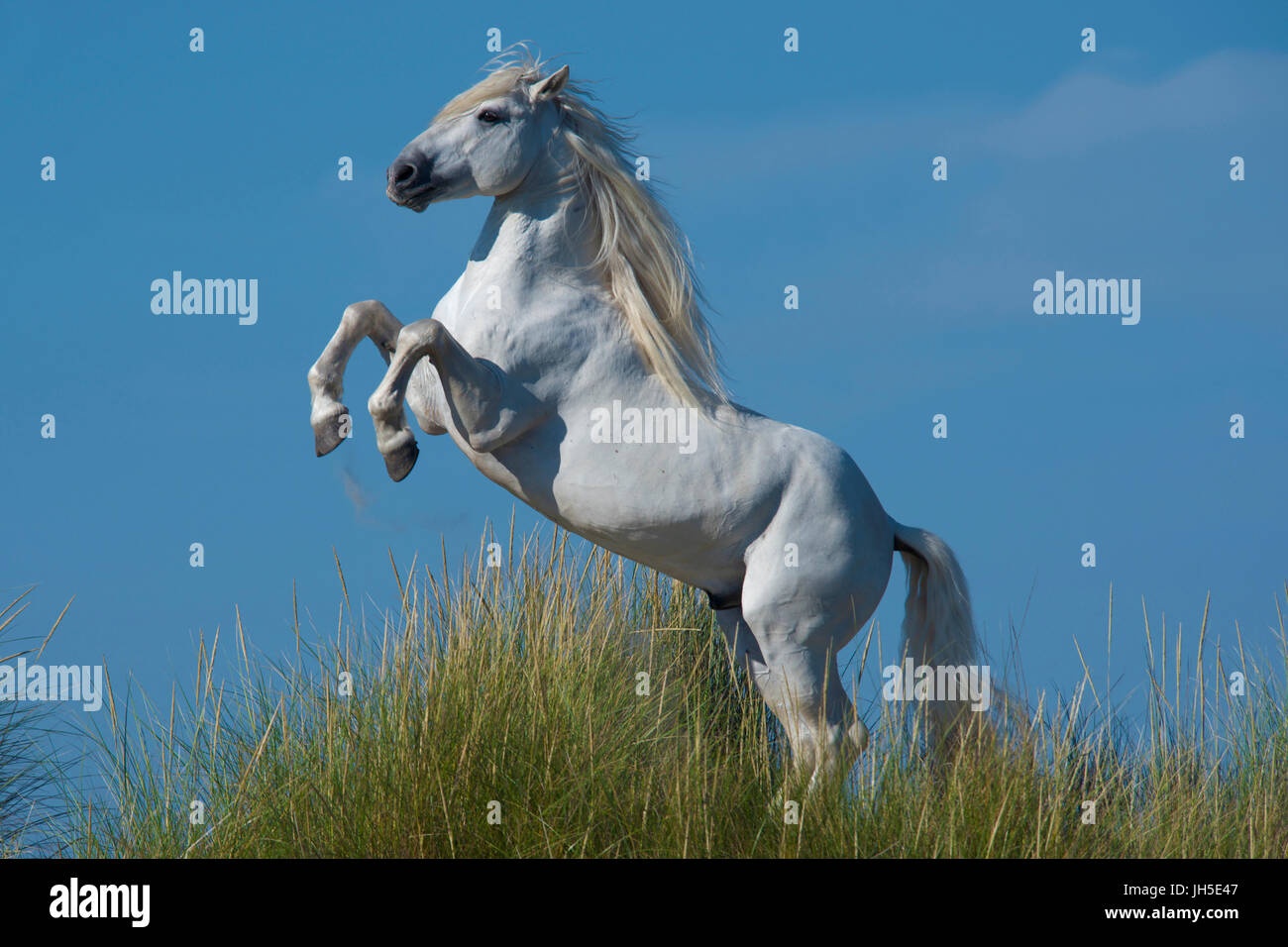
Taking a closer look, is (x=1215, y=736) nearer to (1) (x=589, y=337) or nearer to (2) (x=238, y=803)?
(1) (x=589, y=337)

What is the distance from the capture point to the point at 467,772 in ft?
14.9

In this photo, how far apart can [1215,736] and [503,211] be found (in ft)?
12.6

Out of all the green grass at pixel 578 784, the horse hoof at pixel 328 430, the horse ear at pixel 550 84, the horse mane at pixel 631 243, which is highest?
the horse ear at pixel 550 84

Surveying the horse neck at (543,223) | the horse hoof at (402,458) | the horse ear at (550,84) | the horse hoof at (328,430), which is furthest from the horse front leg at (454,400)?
the horse ear at (550,84)

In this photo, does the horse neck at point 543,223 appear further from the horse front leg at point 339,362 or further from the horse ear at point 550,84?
the horse front leg at point 339,362

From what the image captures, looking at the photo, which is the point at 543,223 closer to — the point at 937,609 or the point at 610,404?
the point at 610,404

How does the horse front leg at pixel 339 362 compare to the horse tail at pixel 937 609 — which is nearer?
the horse front leg at pixel 339 362

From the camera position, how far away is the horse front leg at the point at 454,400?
4535mm

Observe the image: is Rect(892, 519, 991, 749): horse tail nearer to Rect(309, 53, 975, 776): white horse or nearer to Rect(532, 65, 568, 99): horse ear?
Rect(309, 53, 975, 776): white horse

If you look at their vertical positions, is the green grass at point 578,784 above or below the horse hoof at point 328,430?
below

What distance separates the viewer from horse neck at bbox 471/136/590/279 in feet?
16.4

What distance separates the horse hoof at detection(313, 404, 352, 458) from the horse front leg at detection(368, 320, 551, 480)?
0.16 metres

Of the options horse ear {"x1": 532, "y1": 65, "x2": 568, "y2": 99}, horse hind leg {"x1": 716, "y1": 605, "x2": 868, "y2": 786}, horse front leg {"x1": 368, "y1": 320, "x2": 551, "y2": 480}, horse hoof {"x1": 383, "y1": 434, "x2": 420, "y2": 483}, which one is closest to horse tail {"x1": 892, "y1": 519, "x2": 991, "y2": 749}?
horse hind leg {"x1": 716, "y1": 605, "x2": 868, "y2": 786}
